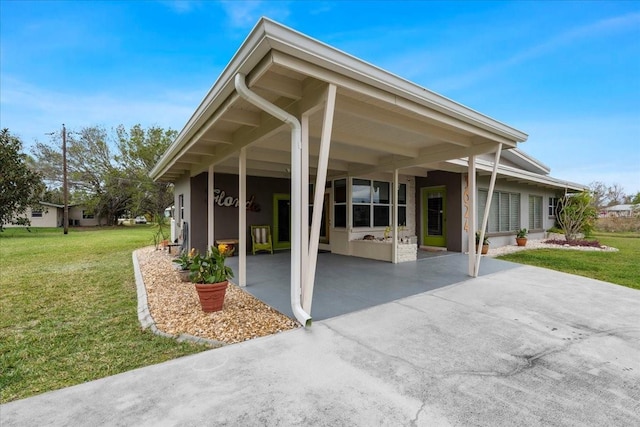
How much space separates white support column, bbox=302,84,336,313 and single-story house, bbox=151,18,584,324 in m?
0.01

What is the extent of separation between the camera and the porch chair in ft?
27.9

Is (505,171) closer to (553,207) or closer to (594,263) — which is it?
(594,263)

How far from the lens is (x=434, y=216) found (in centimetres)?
980

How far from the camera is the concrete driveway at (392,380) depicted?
1.90 m

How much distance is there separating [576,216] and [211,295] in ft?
45.4

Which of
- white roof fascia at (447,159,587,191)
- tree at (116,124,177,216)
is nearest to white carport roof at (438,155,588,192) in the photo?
white roof fascia at (447,159,587,191)

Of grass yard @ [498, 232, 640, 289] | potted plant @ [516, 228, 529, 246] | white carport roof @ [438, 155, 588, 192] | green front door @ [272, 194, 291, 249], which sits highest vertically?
white carport roof @ [438, 155, 588, 192]

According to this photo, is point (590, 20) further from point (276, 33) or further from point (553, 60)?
point (276, 33)

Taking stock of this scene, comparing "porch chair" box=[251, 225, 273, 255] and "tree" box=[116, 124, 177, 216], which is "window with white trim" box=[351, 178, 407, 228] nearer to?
"porch chair" box=[251, 225, 273, 255]

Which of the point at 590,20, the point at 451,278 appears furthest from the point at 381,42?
the point at 451,278

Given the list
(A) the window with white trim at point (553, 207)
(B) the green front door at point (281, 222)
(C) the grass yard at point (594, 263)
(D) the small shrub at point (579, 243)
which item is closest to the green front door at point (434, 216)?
(C) the grass yard at point (594, 263)

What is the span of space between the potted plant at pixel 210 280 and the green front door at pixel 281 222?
5.28m

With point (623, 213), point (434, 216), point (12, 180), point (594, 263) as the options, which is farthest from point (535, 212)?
point (12, 180)

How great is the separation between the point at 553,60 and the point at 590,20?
1858mm
